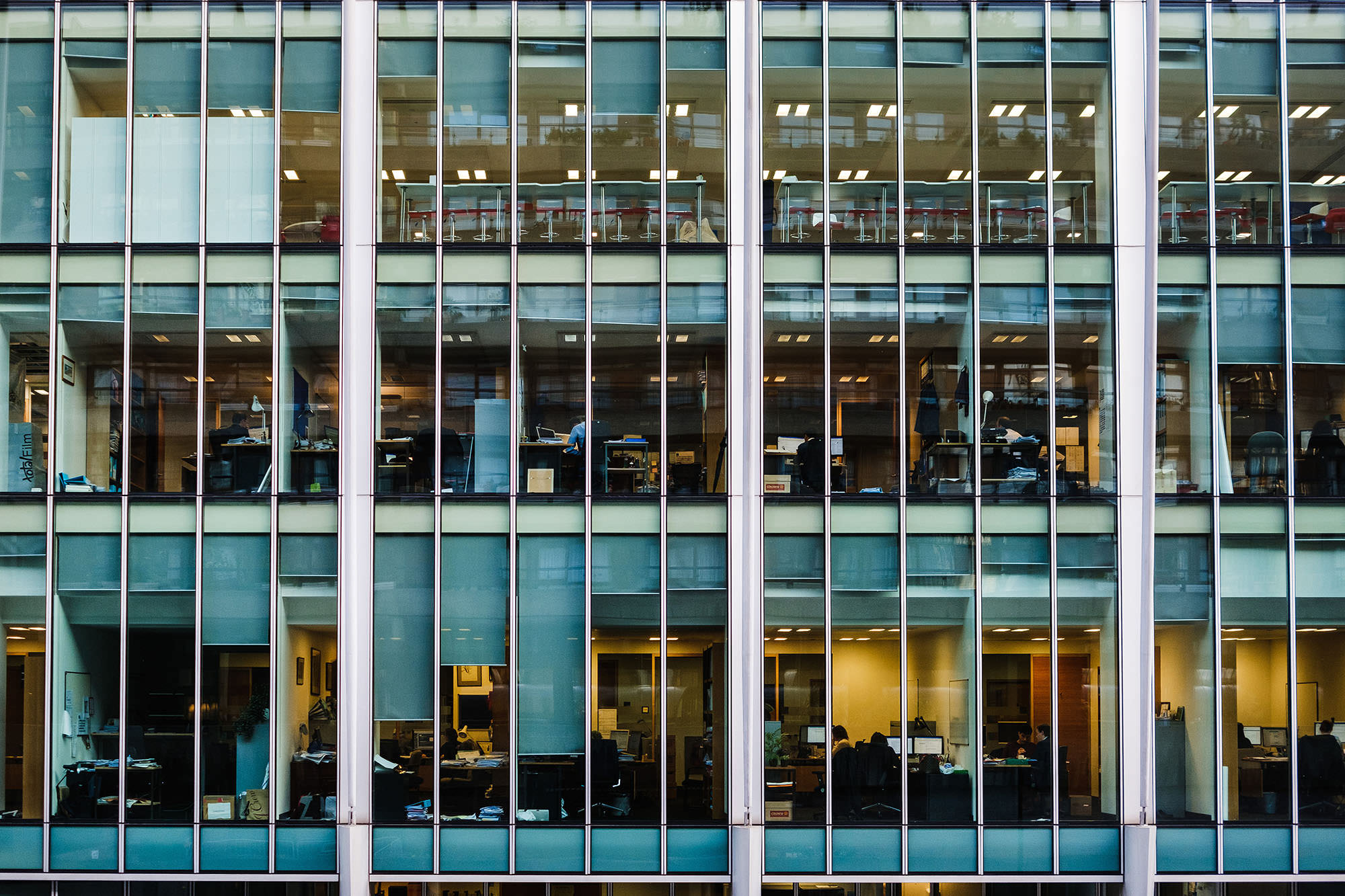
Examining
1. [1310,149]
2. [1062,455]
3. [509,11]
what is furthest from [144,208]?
[1310,149]

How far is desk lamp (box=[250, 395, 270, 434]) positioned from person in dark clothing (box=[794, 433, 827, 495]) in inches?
339

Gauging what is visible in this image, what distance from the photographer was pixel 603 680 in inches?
688

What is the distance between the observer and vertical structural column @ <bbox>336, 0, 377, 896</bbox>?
17.1 meters

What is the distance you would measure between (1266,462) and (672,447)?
9.58 metres

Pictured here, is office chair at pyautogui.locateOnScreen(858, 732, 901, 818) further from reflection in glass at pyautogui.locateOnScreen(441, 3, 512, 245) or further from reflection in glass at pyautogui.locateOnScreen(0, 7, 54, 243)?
reflection in glass at pyautogui.locateOnScreen(0, 7, 54, 243)

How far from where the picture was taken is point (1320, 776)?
17.2m

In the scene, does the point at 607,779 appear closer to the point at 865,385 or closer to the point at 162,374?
the point at 865,385

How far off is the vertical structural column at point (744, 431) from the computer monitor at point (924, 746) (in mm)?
2358

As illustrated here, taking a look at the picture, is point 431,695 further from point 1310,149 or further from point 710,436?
point 1310,149

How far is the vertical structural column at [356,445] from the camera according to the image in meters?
17.1

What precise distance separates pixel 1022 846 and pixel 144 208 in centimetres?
1741

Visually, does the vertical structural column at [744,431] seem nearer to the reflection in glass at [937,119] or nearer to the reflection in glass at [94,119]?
the reflection in glass at [937,119]

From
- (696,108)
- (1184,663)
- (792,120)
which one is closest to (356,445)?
(696,108)

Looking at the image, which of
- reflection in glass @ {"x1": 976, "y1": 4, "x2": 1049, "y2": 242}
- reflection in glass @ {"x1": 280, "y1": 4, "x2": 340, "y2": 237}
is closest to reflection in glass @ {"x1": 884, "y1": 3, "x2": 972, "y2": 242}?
reflection in glass @ {"x1": 976, "y1": 4, "x2": 1049, "y2": 242}
